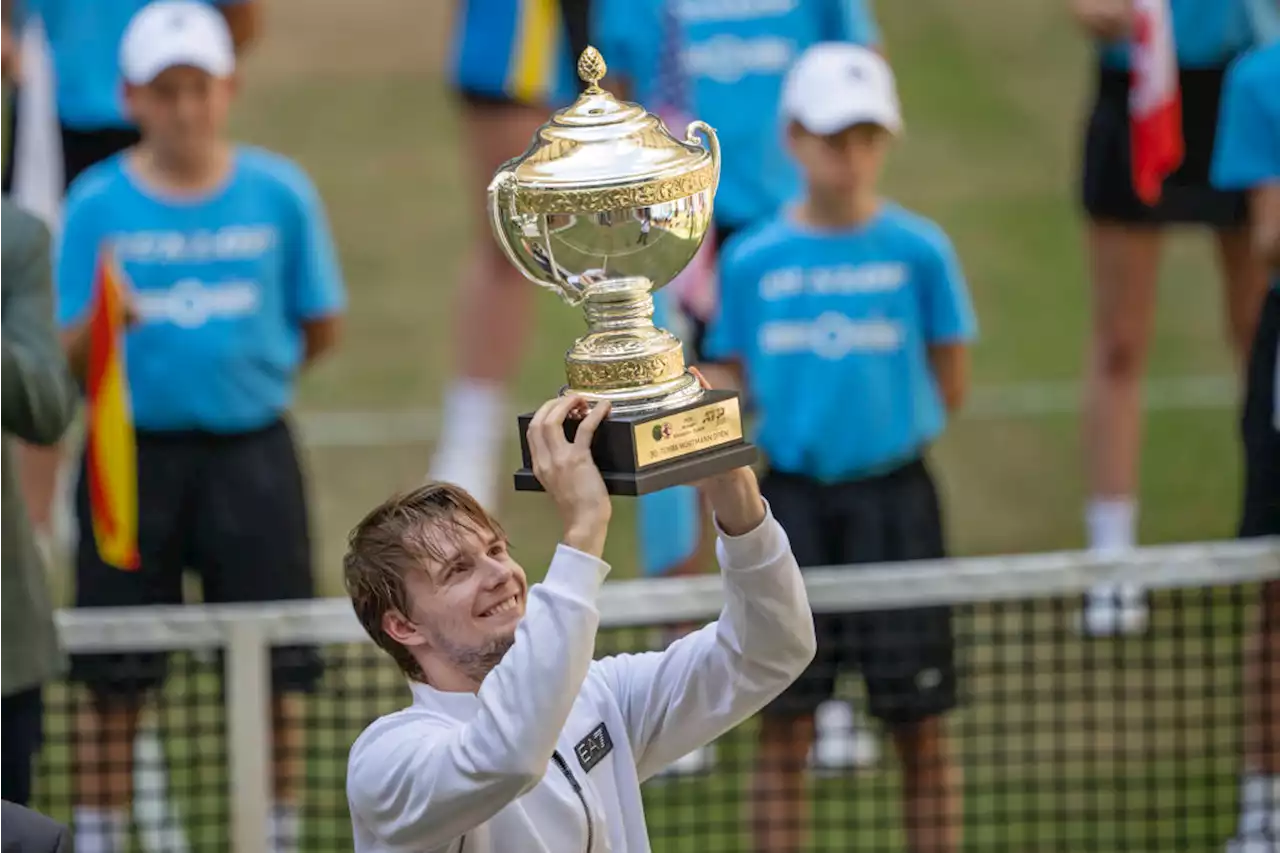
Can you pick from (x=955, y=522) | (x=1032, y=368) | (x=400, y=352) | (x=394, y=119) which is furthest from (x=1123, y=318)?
(x=394, y=119)

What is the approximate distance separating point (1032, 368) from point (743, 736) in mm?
4065

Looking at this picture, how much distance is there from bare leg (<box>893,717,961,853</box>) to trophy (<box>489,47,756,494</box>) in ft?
7.10

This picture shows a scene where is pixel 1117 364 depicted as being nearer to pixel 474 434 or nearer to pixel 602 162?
pixel 474 434

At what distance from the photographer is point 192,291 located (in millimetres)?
5590

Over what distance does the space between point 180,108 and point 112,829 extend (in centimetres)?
175

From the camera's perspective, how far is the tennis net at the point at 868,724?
501cm

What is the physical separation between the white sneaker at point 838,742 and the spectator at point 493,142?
1815 mm

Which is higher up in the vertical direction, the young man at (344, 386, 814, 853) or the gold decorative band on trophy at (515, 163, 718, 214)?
the gold decorative band on trophy at (515, 163, 718, 214)

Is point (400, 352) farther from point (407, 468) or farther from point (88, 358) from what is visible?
point (88, 358)

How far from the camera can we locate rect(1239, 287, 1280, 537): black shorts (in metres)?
5.42

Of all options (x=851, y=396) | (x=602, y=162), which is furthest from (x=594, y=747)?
(x=851, y=396)

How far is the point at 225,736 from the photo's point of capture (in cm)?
516

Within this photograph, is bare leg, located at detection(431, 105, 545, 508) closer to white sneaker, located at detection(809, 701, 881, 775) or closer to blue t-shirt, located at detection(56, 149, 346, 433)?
blue t-shirt, located at detection(56, 149, 346, 433)

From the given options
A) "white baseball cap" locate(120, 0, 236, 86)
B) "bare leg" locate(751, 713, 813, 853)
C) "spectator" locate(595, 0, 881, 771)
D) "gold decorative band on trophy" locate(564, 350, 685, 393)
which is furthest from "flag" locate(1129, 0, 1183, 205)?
"gold decorative band on trophy" locate(564, 350, 685, 393)
